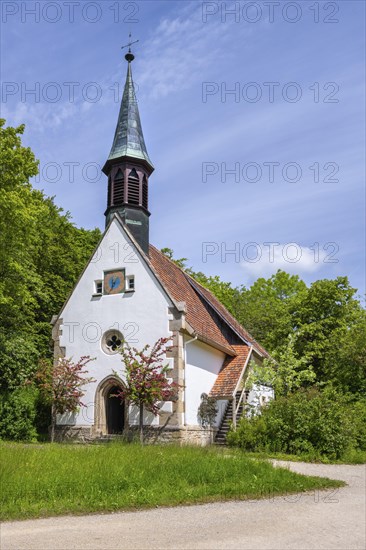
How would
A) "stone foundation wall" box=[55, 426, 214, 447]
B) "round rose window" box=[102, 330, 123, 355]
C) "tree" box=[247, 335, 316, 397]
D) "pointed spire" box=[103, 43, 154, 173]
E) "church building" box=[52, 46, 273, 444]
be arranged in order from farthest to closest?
"pointed spire" box=[103, 43, 154, 173] → "tree" box=[247, 335, 316, 397] → "round rose window" box=[102, 330, 123, 355] → "church building" box=[52, 46, 273, 444] → "stone foundation wall" box=[55, 426, 214, 447]

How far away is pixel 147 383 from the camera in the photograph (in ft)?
60.5

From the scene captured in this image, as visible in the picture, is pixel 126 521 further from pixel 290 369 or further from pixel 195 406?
pixel 290 369

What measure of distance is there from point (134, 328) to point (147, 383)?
2.97m

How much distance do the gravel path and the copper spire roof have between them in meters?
18.5

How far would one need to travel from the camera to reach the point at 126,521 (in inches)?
288

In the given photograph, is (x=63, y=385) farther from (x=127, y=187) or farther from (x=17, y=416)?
(x=127, y=187)

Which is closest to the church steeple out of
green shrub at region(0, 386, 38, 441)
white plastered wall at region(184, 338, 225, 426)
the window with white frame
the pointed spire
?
the pointed spire

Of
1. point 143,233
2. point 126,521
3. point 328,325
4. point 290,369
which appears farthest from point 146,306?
point 328,325

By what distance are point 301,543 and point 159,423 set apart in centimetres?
1350

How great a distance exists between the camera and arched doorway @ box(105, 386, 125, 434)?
69.3ft

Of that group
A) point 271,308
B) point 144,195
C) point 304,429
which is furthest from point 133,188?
point 271,308

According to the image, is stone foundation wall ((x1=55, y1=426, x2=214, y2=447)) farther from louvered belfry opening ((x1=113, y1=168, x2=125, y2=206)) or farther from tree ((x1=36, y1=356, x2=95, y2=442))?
louvered belfry opening ((x1=113, y1=168, x2=125, y2=206))

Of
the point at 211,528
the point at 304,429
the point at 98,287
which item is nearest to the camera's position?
the point at 211,528

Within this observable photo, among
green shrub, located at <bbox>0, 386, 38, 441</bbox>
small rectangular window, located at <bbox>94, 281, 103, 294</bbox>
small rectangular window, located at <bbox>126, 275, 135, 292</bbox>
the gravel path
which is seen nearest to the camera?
the gravel path
